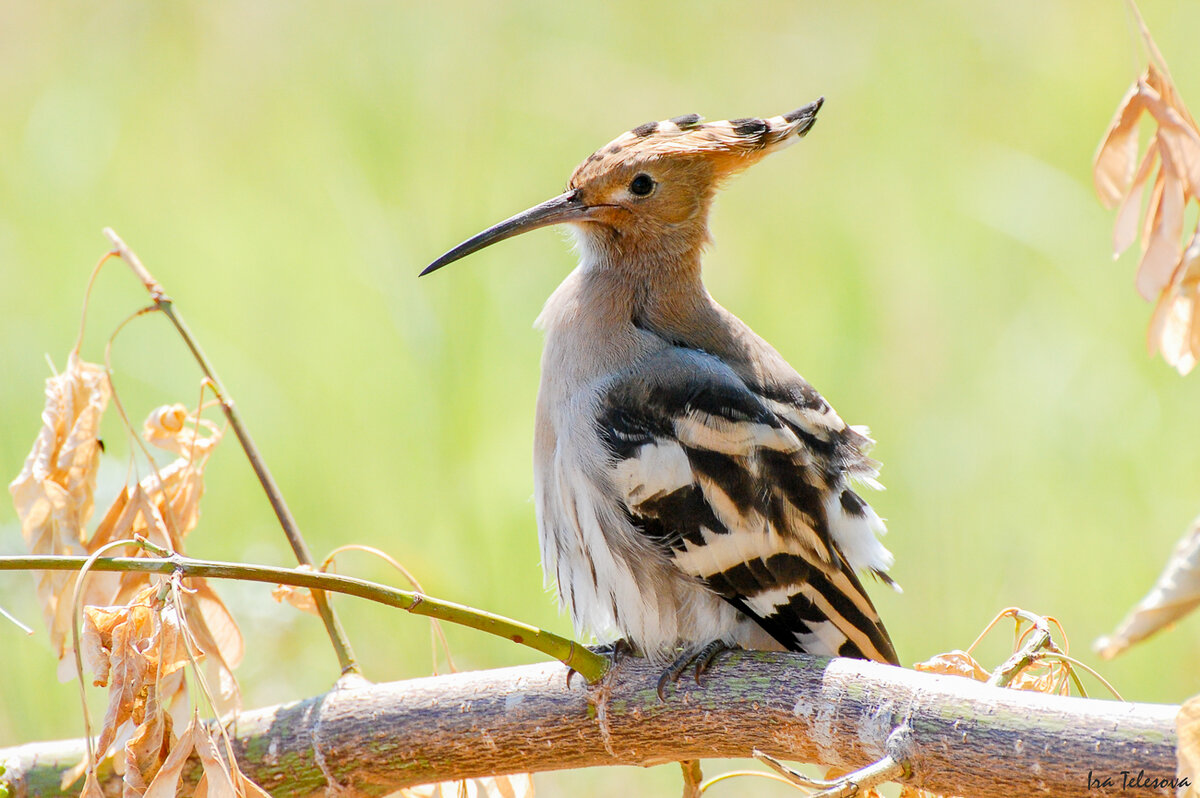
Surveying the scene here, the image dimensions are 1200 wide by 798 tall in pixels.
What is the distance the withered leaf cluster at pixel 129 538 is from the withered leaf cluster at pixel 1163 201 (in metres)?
1.25

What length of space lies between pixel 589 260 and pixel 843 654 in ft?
3.16

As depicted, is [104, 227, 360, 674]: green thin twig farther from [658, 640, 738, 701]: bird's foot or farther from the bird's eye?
the bird's eye

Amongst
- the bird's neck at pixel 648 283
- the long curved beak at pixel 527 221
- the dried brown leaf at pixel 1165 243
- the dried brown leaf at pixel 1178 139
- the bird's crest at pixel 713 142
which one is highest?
the bird's crest at pixel 713 142

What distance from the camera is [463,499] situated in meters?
3.70

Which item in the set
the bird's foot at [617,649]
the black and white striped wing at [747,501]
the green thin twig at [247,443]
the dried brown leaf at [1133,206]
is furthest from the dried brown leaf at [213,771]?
the dried brown leaf at [1133,206]

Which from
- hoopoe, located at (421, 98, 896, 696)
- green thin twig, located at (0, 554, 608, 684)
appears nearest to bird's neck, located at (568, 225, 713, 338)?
hoopoe, located at (421, 98, 896, 696)

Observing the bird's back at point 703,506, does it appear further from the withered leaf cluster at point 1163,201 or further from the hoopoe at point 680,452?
the withered leaf cluster at point 1163,201

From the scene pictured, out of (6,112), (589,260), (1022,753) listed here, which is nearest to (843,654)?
(1022,753)

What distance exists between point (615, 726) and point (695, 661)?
20 centimetres

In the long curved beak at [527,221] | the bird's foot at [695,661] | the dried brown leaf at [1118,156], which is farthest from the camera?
the long curved beak at [527,221]

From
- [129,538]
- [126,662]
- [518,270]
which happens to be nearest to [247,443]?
[129,538]

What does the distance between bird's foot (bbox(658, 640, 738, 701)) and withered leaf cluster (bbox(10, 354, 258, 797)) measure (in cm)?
63

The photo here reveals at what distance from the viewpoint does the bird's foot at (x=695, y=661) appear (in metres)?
1.82

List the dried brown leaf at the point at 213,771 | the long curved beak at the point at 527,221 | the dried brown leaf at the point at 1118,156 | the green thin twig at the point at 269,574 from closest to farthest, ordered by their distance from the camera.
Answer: the green thin twig at the point at 269,574, the dried brown leaf at the point at 213,771, the dried brown leaf at the point at 1118,156, the long curved beak at the point at 527,221
